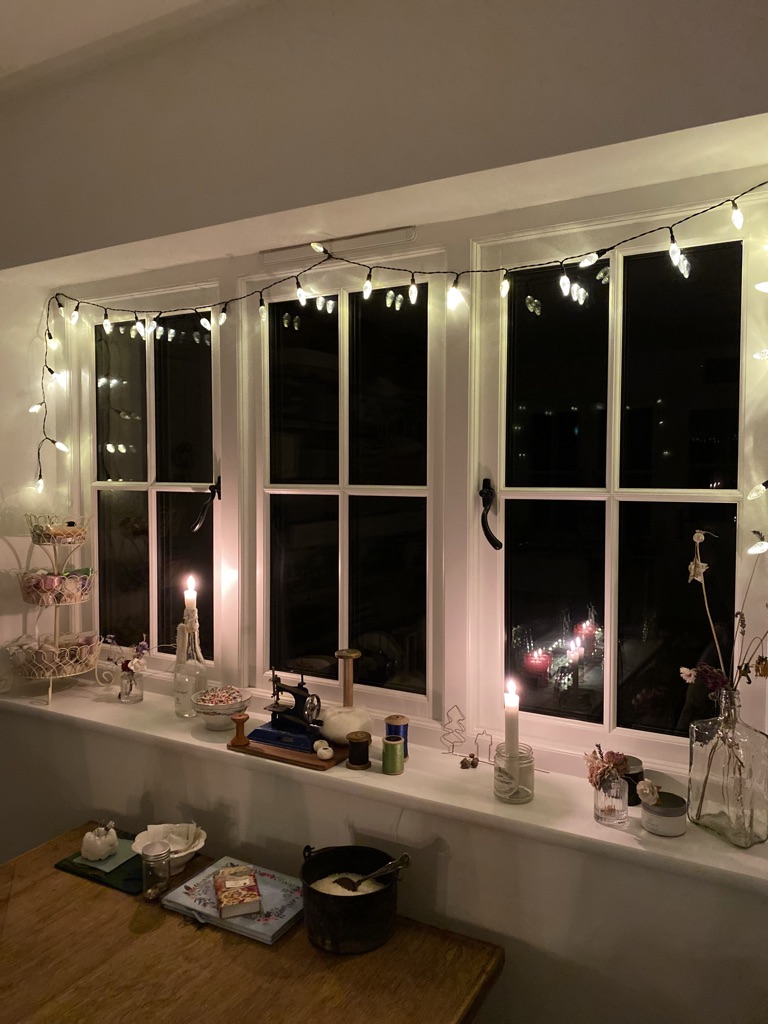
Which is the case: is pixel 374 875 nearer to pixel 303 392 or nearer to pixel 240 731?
pixel 240 731

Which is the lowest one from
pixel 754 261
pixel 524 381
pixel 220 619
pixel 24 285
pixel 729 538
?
pixel 220 619

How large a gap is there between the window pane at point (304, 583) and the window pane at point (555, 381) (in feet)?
1.95

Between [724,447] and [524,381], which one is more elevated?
[524,381]

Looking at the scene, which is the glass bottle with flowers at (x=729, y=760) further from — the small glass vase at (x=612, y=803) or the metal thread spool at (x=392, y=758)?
the metal thread spool at (x=392, y=758)

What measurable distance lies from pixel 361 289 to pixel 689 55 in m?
0.99

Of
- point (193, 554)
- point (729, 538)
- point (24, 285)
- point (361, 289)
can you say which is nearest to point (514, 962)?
point (729, 538)

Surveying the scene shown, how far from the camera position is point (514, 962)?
64.7 inches

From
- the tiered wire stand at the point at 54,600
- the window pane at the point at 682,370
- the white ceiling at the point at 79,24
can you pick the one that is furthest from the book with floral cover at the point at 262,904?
the white ceiling at the point at 79,24

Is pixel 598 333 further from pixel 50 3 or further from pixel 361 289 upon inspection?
pixel 50 3

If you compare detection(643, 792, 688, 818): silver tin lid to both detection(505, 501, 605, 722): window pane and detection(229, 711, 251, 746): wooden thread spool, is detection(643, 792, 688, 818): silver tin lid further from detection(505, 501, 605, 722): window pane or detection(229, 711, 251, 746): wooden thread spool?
detection(229, 711, 251, 746): wooden thread spool

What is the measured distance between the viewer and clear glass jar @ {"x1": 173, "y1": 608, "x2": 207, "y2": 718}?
2.27 meters

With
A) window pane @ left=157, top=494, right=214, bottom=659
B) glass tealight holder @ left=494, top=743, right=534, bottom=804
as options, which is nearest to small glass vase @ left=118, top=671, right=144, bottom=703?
window pane @ left=157, top=494, right=214, bottom=659

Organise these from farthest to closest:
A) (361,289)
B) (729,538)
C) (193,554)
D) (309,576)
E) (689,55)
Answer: (193,554), (309,576), (361,289), (729,538), (689,55)

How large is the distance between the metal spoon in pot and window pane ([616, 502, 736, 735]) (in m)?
0.61
